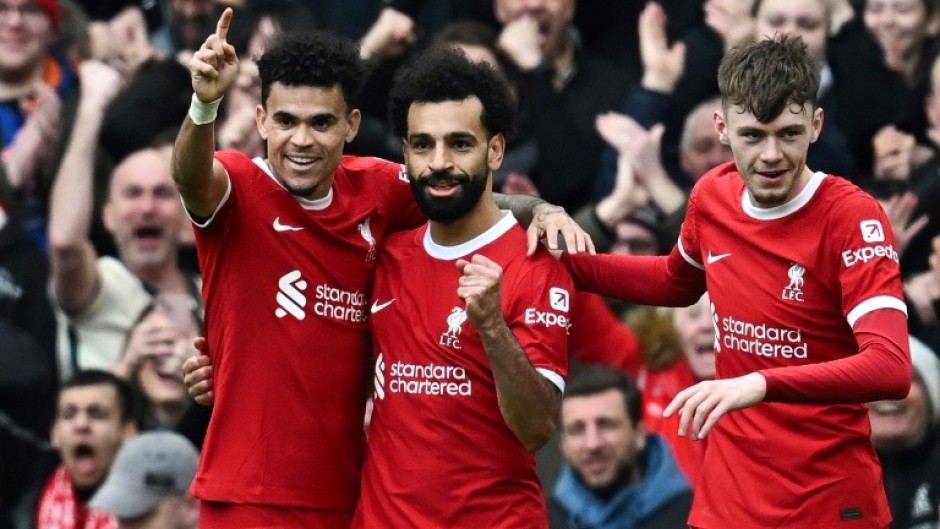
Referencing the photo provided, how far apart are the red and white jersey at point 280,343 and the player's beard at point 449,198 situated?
33 centimetres

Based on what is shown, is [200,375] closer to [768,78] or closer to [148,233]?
[768,78]

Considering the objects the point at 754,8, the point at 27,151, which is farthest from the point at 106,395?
the point at 754,8

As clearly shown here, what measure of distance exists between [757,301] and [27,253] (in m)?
4.18

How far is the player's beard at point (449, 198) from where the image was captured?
20.9ft

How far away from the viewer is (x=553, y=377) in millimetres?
6355

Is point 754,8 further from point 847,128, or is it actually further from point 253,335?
point 253,335

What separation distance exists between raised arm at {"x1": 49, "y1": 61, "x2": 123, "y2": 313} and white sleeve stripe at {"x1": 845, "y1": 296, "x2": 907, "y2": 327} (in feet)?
13.9

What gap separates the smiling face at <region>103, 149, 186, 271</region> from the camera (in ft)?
31.1

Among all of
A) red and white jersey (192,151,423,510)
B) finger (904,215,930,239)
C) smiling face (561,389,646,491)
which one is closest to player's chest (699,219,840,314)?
red and white jersey (192,151,423,510)

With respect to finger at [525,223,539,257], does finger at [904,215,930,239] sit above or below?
above

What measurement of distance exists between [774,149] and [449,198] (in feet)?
3.09

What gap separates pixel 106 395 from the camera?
8836 mm

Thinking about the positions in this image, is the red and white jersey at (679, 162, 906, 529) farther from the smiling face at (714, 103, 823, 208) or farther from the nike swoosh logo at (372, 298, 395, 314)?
the nike swoosh logo at (372, 298, 395, 314)

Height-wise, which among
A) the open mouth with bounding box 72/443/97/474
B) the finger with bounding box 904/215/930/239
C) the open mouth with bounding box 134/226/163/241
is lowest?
the open mouth with bounding box 72/443/97/474
